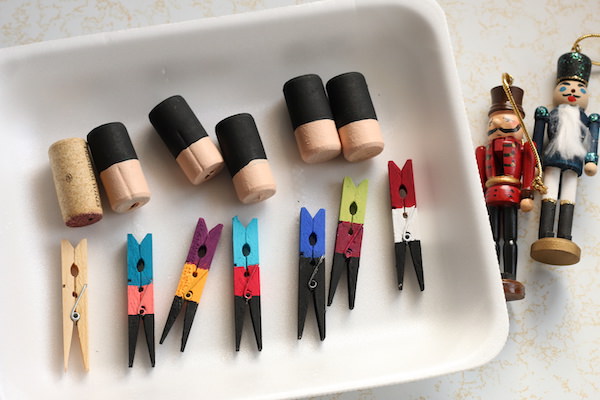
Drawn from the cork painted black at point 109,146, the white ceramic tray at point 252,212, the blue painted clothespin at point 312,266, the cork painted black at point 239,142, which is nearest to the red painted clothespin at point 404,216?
the white ceramic tray at point 252,212

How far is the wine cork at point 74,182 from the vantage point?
111 centimetres

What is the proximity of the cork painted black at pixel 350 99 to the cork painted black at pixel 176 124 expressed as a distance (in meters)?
0.22

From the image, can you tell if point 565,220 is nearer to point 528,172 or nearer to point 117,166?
point 528,172

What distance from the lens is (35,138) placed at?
47.3 inches

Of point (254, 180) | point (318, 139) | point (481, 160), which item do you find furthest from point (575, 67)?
point (254, 180)

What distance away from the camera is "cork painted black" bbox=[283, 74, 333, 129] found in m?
1.14

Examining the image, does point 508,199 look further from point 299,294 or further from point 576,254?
point 299,294

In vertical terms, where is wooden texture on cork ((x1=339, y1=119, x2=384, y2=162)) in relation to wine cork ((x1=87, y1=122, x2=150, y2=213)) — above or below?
above

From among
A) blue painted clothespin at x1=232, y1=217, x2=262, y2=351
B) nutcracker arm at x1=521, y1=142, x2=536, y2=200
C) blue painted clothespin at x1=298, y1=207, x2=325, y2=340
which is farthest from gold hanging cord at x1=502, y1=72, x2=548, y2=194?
blue painted clothespin at x1=232, y1=217, x2=262, y2=351

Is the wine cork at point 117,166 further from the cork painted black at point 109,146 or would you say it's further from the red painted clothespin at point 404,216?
the red painted clothespin at point 404,216

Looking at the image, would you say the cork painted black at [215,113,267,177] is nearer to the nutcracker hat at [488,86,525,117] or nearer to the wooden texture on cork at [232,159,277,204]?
the wooden texture on cork at [232,159,277,204]

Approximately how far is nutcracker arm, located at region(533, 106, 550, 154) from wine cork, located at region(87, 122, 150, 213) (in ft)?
2.24

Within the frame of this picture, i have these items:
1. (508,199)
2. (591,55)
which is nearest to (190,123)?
(508,199)

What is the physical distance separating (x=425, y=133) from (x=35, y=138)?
673 millimetres
